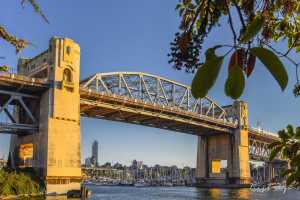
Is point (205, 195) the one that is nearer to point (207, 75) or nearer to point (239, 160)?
point (239, 160)

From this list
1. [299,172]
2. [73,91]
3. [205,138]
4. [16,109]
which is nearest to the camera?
[299,172]

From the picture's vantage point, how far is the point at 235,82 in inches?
62.1

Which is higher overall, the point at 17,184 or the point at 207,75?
the point at 207,75

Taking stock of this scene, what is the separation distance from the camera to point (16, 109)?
6406cm

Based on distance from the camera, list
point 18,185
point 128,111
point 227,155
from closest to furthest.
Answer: point 18,185 → point 128,111 → point 227,155

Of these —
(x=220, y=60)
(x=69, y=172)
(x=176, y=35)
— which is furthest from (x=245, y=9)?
(x=69, y=172)

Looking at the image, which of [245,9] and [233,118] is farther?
[233,118]

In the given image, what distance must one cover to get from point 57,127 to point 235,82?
53.9 m

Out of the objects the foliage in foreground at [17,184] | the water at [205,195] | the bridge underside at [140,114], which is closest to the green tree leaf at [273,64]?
the foliage in foreground at [17,184]

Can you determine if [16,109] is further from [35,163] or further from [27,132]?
Result: [35,163]

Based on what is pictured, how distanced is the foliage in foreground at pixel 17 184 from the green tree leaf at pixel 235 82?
43978 millimetres

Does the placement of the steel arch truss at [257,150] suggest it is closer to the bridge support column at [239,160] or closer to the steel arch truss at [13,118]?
the bridge support column at [239,160]

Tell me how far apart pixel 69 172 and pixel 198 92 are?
174ft

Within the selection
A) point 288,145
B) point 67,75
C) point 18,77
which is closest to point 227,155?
point 67,75
